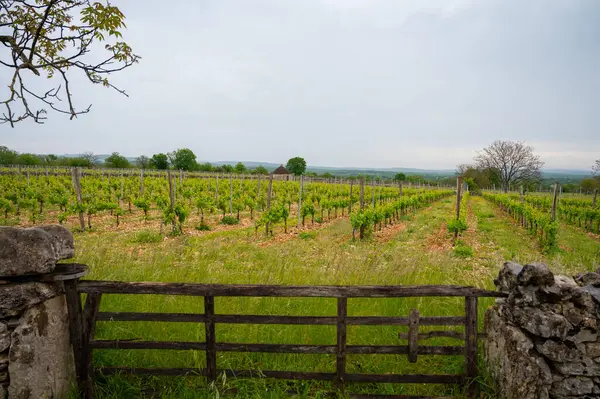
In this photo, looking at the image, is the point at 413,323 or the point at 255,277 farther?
the point at 255,277

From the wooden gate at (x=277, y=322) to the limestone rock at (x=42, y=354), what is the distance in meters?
0.11

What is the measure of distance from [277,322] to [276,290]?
1.23ft

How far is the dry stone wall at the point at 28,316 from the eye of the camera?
2.73m

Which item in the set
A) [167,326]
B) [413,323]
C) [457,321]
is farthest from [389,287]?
[167,326]

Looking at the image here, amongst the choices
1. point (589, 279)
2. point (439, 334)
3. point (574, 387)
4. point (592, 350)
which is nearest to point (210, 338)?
point (439, 334)

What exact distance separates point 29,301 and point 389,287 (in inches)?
126

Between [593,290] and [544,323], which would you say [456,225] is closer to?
[593,290]

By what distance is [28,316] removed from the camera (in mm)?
2816

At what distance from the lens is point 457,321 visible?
3.41 metres

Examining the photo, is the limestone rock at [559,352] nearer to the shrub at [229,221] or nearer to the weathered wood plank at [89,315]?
the weathered wood plank at [89,315]

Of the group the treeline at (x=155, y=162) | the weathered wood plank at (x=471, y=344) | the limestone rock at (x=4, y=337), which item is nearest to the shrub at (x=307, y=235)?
the weathered wood plank at (x=471, y=344)

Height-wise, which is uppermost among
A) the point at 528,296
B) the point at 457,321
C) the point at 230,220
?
the point at 528,296

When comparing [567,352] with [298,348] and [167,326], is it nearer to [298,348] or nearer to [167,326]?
[298,348]

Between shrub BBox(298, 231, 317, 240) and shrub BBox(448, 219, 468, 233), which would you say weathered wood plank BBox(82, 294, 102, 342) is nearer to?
shrub BBox(298, 231, 317, 240)
